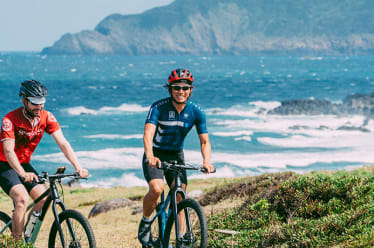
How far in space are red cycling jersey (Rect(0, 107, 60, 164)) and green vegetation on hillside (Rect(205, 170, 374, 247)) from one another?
3056mm

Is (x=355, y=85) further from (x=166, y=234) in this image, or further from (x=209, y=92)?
(x=166, y=234)

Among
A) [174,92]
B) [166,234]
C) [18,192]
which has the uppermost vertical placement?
[174,92]

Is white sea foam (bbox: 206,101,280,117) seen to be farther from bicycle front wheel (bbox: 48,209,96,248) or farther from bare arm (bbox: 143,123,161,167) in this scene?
bicycle front wheel (bbox: 48,209,96,248)

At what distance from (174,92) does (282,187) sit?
3.37 m

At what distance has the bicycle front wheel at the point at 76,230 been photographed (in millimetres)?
5969

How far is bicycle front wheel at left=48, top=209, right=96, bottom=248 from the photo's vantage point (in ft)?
19.6

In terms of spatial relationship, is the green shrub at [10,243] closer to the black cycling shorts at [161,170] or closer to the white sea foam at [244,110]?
the black cycling shorts at [161,170]

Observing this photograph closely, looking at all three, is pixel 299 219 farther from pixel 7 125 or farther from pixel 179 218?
pixel 7 125

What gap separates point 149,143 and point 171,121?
45 cm

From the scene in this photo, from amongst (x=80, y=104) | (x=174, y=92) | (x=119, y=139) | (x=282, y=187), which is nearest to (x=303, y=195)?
(x=282, y=187)

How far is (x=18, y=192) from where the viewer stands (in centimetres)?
675

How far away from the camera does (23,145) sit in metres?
6.92

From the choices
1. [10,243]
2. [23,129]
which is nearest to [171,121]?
[23,129]

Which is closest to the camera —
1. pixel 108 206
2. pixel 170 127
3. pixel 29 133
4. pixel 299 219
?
pixel 29 133
